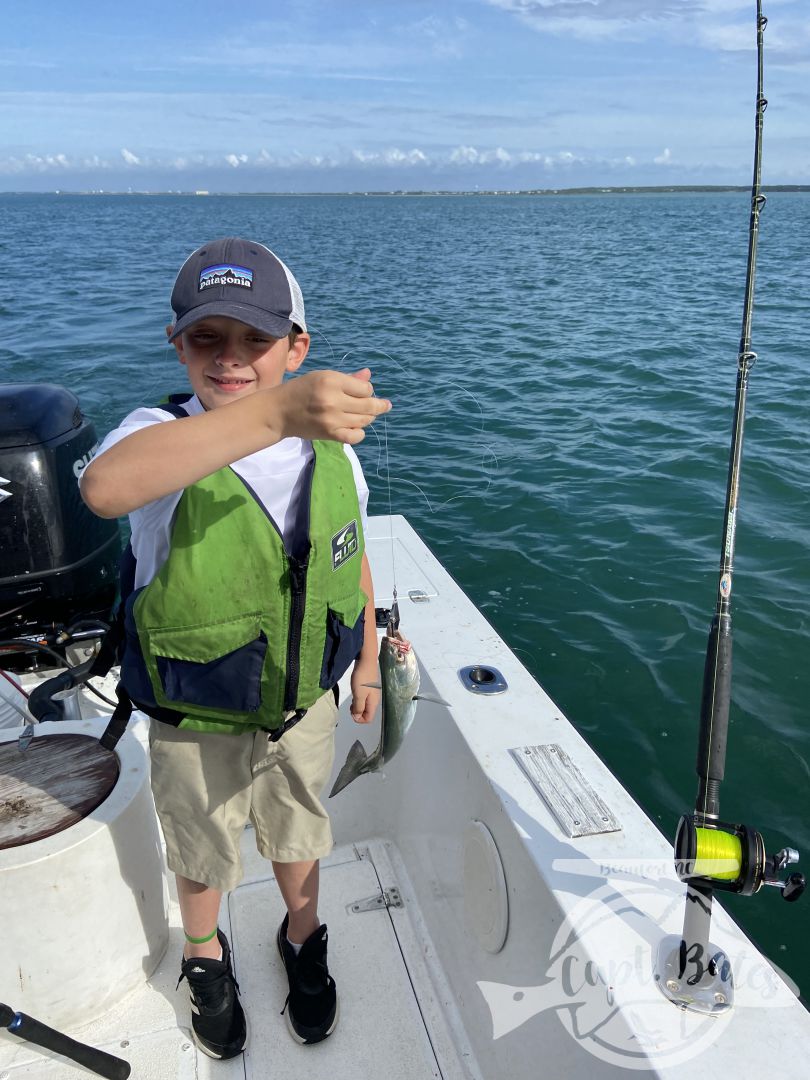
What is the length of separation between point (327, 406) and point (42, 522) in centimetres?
256

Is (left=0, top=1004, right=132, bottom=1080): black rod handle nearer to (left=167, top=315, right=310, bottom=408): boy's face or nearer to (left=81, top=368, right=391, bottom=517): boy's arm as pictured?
(left=81, top=368, right=391, bottom=517): boy's arm

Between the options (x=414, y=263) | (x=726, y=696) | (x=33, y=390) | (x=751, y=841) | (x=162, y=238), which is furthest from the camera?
(x=162, y=238)

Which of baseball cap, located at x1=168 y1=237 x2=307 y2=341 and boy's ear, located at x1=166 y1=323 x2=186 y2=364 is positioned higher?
baseball cap, located at x1=168 y1=237 x2=307 y2=341

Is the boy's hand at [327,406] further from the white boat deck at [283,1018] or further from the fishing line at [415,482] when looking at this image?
the fishing line at [415,482]

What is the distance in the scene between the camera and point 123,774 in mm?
2303

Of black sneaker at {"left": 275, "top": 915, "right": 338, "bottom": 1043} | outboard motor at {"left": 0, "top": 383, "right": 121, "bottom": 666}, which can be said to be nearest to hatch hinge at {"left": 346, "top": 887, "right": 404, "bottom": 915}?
black sneaker at {"left": 275, "top": 915, "right": 338, "bottom": 1043}

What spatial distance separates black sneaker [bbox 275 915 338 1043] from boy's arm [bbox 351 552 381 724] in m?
0.70

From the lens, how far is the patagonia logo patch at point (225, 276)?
5.52ft

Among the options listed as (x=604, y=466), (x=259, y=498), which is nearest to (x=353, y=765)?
(x=259, y=498)

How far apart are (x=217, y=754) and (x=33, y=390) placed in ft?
8.06

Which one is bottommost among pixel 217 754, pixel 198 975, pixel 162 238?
pixel 198 975

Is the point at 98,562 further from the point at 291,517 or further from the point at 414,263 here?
the point at 414,263

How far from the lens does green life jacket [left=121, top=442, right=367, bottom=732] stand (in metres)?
1.74

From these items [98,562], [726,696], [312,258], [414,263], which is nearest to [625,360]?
[98,562]
